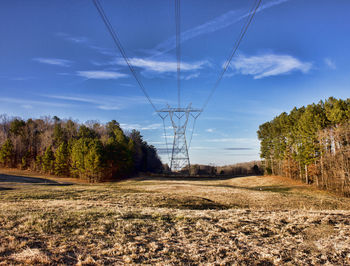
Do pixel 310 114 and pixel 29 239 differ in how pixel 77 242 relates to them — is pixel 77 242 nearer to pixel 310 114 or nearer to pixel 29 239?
pixel 29 239

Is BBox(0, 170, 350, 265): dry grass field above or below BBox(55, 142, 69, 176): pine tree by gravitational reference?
below

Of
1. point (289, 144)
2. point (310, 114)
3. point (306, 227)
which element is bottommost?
point (306, 227)

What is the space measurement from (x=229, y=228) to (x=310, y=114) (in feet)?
127

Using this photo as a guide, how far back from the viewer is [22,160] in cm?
7556

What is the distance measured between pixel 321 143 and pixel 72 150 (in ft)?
194

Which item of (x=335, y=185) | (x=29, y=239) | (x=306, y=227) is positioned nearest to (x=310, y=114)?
(x=335, y=185)

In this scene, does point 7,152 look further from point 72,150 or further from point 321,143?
point 321,143

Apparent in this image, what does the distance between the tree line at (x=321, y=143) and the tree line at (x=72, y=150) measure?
4303 centimetres

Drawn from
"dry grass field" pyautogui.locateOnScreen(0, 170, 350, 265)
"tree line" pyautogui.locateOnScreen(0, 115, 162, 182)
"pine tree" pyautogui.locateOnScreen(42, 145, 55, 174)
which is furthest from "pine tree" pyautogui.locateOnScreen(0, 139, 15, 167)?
"dry grass field" pyautogui.locateOnScreen(0, 170, 350, 265)

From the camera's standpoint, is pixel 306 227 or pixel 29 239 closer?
pixel 29 239

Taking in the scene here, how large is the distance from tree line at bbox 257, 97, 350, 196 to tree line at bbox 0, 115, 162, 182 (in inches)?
1694

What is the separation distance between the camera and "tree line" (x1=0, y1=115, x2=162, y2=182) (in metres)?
60.5

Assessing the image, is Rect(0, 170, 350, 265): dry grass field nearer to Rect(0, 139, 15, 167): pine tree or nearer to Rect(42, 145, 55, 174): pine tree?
Rect(42, 145, 55, 174): pine tree

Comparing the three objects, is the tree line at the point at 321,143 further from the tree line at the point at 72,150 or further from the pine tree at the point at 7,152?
the pine tree at the point at 7,152
